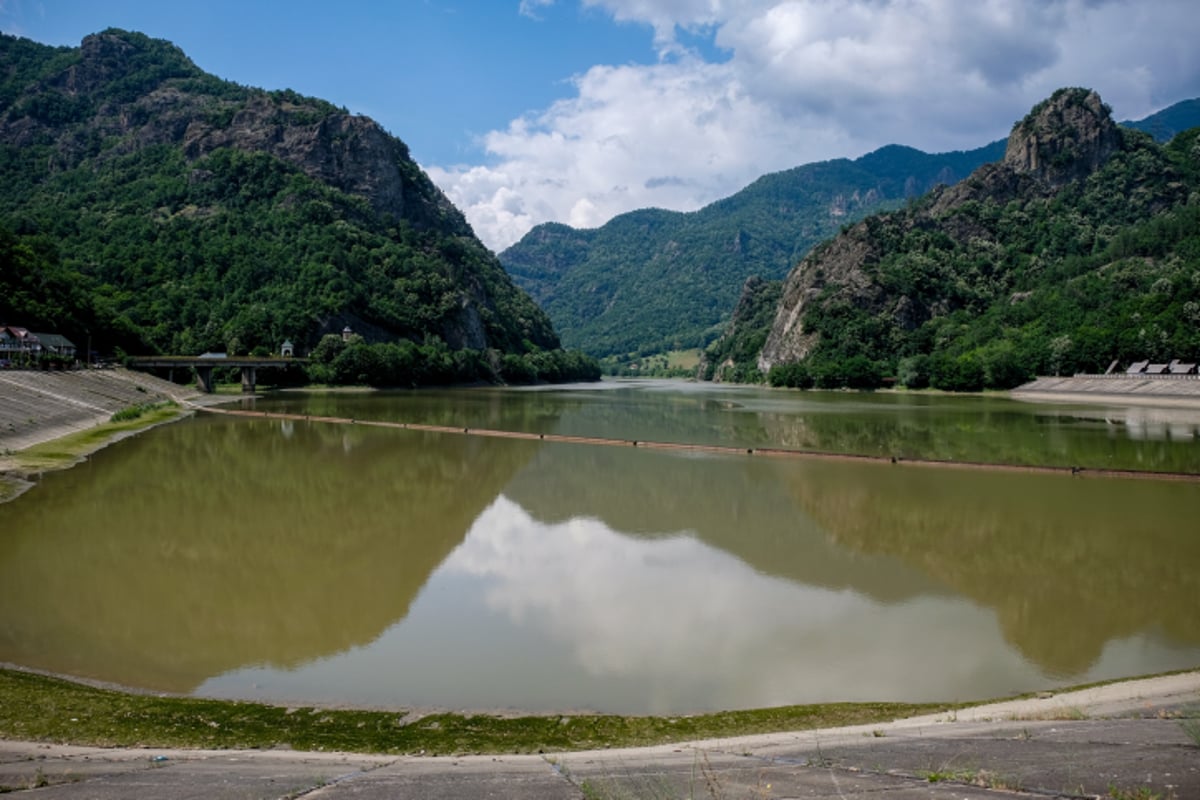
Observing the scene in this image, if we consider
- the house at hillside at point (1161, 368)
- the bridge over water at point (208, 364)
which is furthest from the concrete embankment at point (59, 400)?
the house at hillside at point (1161, 368)

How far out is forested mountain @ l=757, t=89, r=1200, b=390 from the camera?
117 metres

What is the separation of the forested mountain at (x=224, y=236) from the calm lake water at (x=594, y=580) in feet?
278

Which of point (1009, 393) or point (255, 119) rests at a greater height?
point (255, 119)

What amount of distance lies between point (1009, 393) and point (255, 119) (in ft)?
583

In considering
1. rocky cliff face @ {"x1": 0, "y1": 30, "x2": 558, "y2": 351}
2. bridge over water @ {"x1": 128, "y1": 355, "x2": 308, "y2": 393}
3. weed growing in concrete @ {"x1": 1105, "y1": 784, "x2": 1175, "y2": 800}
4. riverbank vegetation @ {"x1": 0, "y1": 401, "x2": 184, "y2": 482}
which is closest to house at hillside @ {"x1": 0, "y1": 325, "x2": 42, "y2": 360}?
bridge over water @ {"x1": 128, "y1": 355, "x2": 308, "y2": 393}

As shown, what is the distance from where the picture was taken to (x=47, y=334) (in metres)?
87.8

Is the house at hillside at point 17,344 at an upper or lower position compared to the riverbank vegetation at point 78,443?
upper

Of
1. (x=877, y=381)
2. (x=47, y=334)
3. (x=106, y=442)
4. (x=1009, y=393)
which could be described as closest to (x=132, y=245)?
(x=47, y=334)

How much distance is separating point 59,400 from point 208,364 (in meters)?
55.0

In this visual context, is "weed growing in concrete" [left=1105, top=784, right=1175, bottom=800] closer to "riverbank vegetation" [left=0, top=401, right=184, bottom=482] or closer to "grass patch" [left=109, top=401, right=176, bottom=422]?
"riverbank vegetation" [left=0, top=401, right=184, bottom=482]

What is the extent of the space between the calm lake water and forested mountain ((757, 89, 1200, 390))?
3673 inches

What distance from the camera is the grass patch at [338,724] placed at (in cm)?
919

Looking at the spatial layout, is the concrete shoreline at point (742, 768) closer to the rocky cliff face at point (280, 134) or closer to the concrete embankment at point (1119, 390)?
the concrete embankment at point (1119, 390)

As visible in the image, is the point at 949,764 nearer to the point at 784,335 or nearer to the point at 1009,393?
the point at 1009,393
